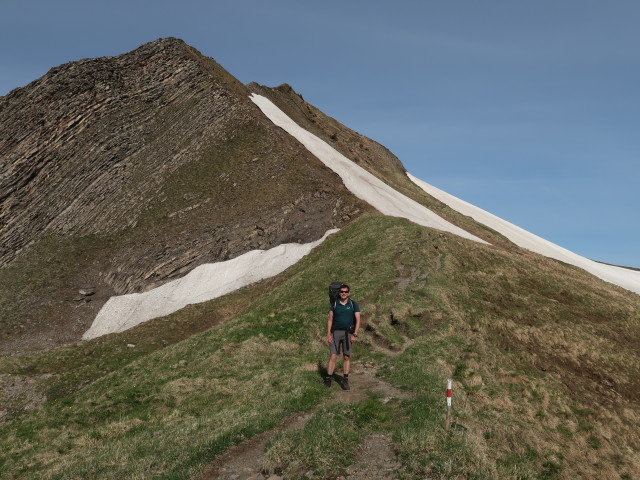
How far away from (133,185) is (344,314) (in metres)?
41.9

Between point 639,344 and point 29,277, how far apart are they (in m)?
48.1

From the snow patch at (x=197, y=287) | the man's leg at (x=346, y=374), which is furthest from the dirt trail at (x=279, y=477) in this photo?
the snow patch at (x=197, y=287)

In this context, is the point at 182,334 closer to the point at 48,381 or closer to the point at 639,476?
the point at 48,381

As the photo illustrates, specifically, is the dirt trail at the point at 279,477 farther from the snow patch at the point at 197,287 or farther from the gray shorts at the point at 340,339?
the snow patch at the point at 197,287

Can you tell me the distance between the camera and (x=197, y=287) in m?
38.3

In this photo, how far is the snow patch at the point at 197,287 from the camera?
120 feet

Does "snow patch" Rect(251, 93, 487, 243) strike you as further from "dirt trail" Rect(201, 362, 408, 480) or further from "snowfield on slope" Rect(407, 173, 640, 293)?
"dirt trail" Rect(201, 362, 408, 480)

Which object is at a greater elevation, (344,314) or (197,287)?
(344,314)

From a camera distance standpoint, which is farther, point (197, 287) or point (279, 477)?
point (197, 287)

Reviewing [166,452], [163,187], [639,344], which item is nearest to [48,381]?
[166,452]

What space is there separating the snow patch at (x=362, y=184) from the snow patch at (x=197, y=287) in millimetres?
9039

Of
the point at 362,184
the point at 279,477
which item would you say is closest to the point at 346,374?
the point at 279,477

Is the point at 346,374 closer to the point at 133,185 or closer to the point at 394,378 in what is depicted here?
the point at 394,378

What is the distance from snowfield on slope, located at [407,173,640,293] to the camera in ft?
202
